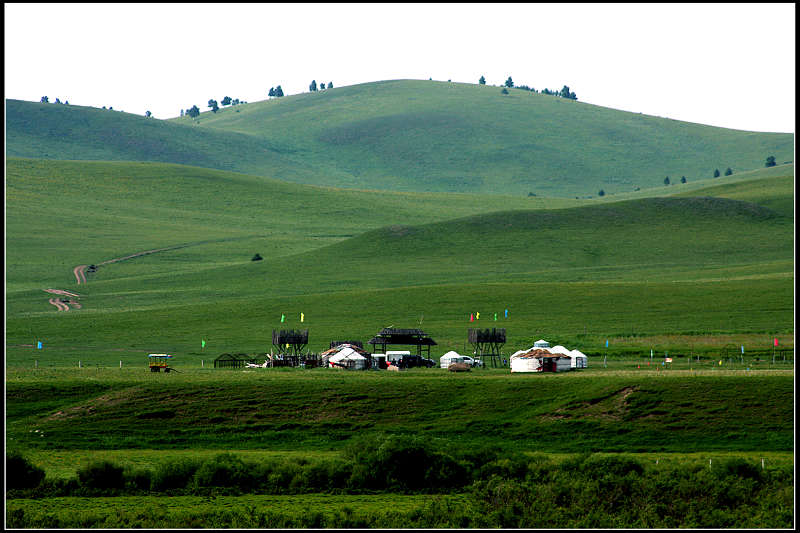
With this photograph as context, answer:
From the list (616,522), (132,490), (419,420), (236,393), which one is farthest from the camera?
(236,393)

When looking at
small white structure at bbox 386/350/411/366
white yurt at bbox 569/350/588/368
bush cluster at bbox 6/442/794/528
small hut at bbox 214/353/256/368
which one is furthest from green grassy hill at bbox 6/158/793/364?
bush cluster at bbox 6/442/794/528

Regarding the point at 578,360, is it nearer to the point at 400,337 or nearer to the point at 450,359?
the point at 450,359

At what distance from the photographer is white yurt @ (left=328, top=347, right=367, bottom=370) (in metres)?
74.9

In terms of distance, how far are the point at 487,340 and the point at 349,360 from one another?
1119 centimetres

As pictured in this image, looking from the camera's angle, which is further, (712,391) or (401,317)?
(401,317)

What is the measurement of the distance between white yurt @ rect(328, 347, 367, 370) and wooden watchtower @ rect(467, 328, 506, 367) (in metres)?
9.40

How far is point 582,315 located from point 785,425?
5347cm

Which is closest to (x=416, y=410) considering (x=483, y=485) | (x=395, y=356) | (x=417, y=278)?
(x=483, y=485)

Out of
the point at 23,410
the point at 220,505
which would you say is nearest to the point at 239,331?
the point at 23,410

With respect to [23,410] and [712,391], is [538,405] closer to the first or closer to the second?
[712,391]

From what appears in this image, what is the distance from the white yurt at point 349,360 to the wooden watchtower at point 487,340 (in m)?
9.40

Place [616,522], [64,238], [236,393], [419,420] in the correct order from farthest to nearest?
[64,238] → [236,393] → [419,420] → [616,522]

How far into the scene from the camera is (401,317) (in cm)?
10700

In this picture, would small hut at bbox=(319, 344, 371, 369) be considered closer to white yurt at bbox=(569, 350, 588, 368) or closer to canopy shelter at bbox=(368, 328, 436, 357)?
canopy shelter at bbox=(368, 328, 436, 357)
